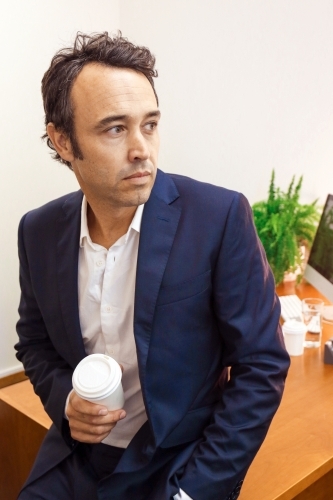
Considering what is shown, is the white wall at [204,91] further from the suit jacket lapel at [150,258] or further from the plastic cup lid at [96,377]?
the plastic cup lid at [96,377]

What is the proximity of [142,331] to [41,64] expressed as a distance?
2.28 meters

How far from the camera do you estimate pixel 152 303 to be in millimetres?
1253

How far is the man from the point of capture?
124cm

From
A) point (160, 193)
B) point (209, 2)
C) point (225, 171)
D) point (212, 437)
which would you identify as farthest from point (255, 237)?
point (209, 2)

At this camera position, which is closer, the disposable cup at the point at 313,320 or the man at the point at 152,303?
the man at the point at 152,303

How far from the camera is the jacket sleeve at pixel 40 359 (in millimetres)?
1438

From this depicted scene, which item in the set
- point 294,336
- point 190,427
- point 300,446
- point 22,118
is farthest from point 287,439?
point 22,118

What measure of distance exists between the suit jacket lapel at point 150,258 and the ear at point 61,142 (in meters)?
0.23

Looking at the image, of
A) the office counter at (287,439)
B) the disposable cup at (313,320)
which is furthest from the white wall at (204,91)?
the office counter at (287,439)

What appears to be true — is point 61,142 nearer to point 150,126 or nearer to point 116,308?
point 150,126

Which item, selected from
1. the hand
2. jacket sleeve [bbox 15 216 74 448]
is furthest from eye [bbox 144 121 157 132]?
the hand

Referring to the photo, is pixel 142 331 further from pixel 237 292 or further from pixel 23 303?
pixel 23 303

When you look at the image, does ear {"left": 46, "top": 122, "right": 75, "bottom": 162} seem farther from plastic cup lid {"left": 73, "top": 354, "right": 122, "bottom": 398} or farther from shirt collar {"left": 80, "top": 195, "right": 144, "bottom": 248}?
plastic cup lid {"left": 73, "top": 354, "right": 122, "bottom": 398}

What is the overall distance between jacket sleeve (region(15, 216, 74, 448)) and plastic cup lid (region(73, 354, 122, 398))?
0.24m
